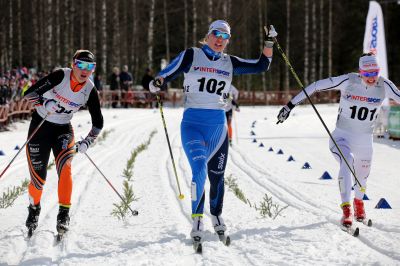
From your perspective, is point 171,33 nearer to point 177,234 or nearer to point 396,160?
point 396,160

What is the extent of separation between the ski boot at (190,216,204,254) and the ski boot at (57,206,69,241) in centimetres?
137

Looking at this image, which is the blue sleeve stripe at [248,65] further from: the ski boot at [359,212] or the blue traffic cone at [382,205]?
the blue traffic cone at [382,205]

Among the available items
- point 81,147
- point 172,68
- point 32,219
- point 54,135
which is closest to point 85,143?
point 81,147

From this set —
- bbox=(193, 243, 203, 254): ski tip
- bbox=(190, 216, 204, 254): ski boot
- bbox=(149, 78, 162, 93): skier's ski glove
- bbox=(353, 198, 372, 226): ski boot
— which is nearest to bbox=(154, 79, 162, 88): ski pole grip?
bbox=(149, 78, 162, 93): skier's ski glove

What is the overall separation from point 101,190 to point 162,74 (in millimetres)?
3427

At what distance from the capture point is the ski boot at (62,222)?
232 inches

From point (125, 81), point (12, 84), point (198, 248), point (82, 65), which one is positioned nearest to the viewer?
point (198, 248)

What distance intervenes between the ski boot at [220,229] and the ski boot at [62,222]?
5.18 ft

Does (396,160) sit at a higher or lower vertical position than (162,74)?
lower

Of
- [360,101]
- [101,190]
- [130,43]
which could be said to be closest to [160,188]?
[101,190]

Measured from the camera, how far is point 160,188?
8969 millimetres

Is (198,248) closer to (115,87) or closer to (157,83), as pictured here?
(157,83)

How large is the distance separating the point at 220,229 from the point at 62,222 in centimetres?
168

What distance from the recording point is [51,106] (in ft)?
19.8
